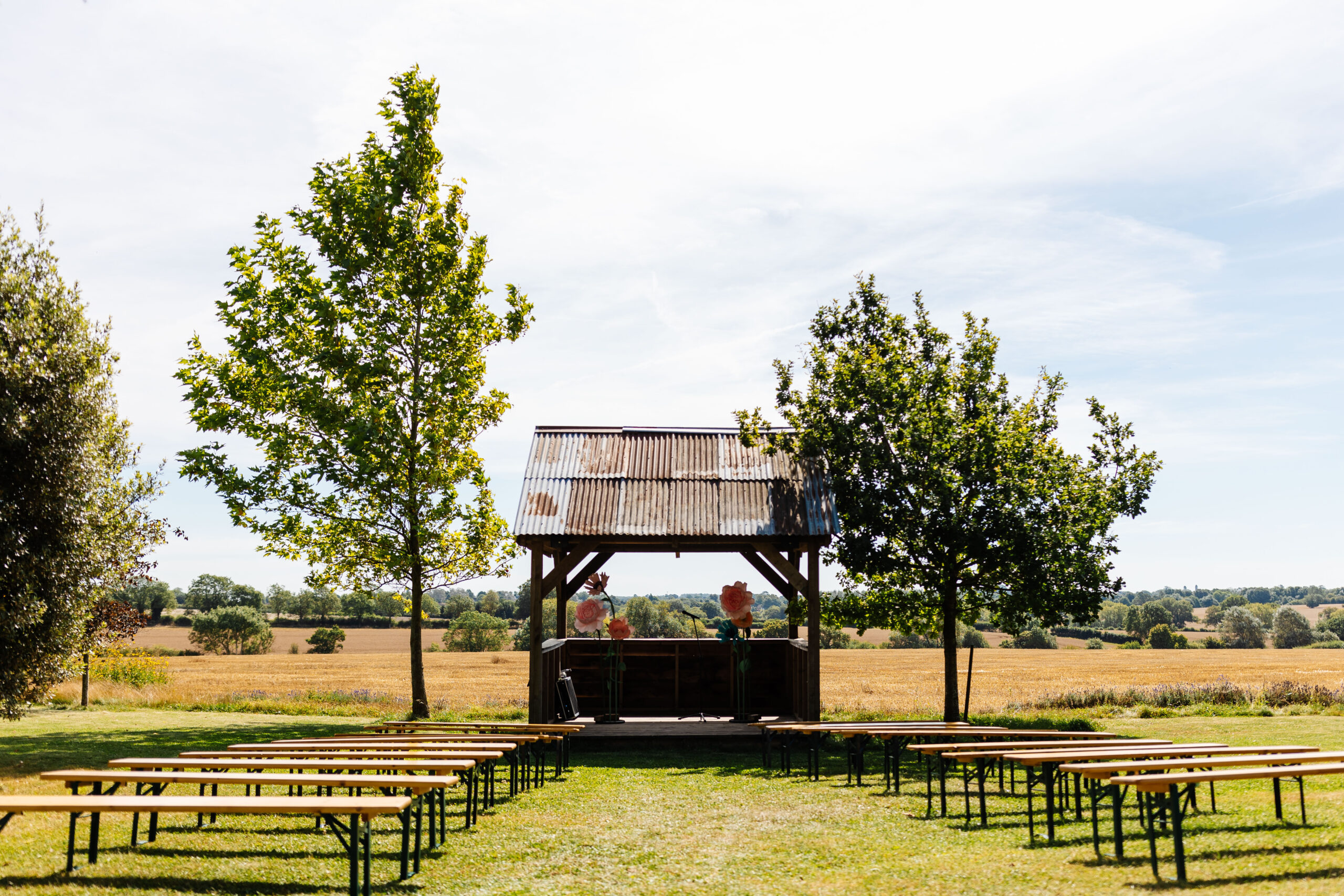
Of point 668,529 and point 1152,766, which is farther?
point 668,529

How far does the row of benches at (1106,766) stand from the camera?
5910mm

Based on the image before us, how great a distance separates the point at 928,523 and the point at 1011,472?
1.49 m

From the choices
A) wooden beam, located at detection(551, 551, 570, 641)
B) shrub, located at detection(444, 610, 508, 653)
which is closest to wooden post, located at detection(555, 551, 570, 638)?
wooden beam, located at detection(551, 551, 570, 641)

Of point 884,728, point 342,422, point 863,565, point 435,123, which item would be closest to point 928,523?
point 863,565

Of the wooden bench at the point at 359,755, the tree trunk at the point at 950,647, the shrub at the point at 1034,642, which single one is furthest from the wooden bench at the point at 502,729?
the shrub at the point at 1034,642

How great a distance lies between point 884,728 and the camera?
9781 millimetres

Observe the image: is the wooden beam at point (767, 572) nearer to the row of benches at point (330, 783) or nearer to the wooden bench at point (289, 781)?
the row of benches at point (330, 783)

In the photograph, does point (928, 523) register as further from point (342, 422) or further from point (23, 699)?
point (23, 699)

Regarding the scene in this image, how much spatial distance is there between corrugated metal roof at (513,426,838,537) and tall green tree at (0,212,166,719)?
5.12 metres

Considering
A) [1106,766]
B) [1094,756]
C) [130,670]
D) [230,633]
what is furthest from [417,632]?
[230,633]

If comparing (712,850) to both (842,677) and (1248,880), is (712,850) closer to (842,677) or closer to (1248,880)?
(1248,880)

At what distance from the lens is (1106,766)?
6.28 meters

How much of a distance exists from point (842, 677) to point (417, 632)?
21.6 metres

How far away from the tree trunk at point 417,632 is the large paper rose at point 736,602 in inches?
222
